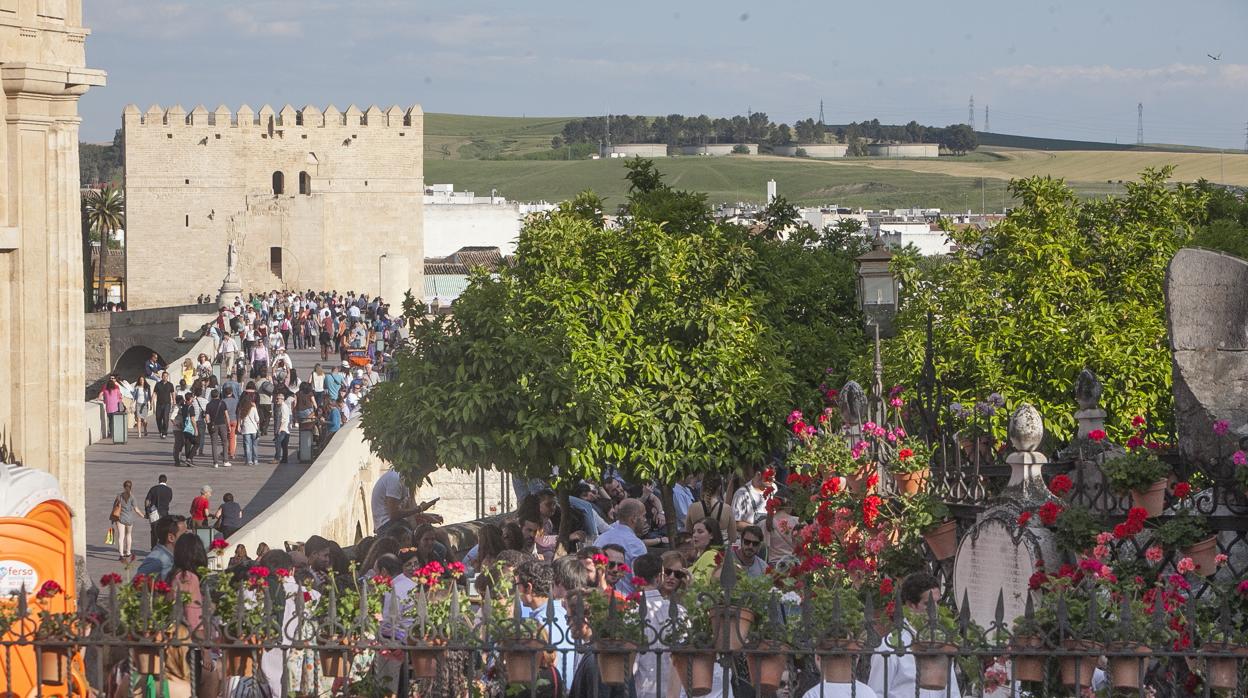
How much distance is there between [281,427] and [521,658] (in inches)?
758

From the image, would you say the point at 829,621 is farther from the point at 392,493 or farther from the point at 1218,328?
the point at 392,493

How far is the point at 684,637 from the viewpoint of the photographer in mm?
6398

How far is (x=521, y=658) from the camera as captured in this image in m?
6.32

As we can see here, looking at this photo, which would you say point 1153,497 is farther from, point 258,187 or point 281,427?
point 258,187

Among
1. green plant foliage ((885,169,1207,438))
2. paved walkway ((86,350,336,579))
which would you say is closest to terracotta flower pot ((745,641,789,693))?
green plant foliage ((885,169,1207,438))

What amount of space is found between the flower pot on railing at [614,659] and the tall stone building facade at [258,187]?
64.6 meters

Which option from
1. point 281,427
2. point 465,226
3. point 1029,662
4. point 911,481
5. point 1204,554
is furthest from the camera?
point 465,226

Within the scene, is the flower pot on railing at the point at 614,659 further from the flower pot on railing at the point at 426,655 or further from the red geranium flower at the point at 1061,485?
the red geranium flower at the point at 1061,485

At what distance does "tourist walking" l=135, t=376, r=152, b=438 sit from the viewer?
28.7 metres

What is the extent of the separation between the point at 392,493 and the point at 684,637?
9.42 m

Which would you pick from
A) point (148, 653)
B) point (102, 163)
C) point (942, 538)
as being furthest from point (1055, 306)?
point (102, 163)

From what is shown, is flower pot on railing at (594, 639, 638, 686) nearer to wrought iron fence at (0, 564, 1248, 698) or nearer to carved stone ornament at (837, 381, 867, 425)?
wrought iron fence at (0, 564, 1248, 698)

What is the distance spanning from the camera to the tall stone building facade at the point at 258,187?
71.4 m

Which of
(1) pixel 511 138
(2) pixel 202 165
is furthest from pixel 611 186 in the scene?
(2) pixel 202 165
